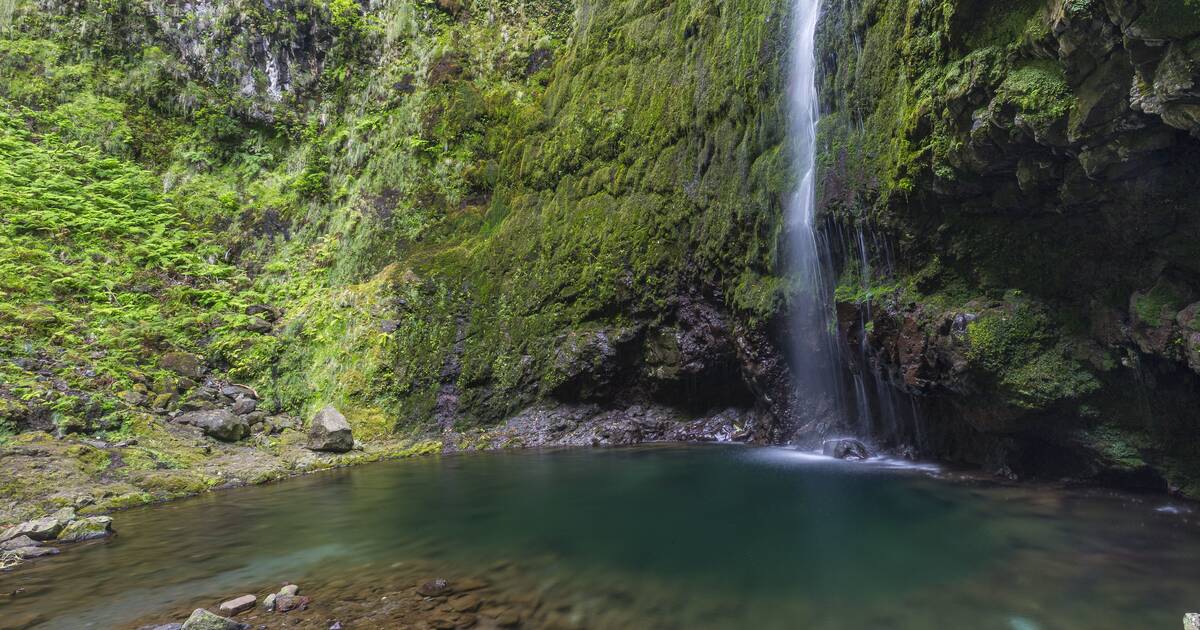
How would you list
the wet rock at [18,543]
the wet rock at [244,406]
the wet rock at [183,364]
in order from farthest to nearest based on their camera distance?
the wet rock at [183,364] → the wet rock at [244,406] → the wet rock at [18,543]

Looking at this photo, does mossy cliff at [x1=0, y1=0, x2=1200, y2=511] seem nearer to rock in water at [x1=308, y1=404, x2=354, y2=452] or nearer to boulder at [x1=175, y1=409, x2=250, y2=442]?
boulder at [x1=175, y1=409, x2=250, y2=442]

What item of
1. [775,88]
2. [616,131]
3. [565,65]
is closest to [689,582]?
[775,88]

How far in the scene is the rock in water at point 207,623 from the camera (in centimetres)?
393

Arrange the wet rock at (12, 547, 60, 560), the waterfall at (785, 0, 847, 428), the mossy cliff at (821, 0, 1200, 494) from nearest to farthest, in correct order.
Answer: the mossy cliff at (821, 0, 1200, 494) < the wet rock at (12, 547, 60, 560) < the waterfall at (785, 0, 847, 428)

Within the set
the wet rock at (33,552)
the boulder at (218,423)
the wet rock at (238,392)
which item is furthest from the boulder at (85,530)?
the wet rock at (238,392)

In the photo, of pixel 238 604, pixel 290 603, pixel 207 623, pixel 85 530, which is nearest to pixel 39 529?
pixel 85 530

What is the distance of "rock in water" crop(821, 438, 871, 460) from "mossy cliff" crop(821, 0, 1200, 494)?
3.59ft

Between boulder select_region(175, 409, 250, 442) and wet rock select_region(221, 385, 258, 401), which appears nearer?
boulder select_region(175, 409, 250, 442)

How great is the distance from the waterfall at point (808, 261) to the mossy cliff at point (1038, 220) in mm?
1014

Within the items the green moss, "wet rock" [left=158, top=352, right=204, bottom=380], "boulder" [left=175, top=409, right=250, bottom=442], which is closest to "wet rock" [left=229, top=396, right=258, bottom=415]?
"boulder" [left=175, top=409, right=250, bottom=442]

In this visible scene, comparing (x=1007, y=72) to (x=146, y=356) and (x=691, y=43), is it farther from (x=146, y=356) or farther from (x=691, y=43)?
(x=146, y=356)

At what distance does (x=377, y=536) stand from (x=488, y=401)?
7.43 metres

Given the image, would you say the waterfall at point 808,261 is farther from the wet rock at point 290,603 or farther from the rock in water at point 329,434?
the rock in water at point 329,434

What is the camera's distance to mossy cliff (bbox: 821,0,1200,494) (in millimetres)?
4938
